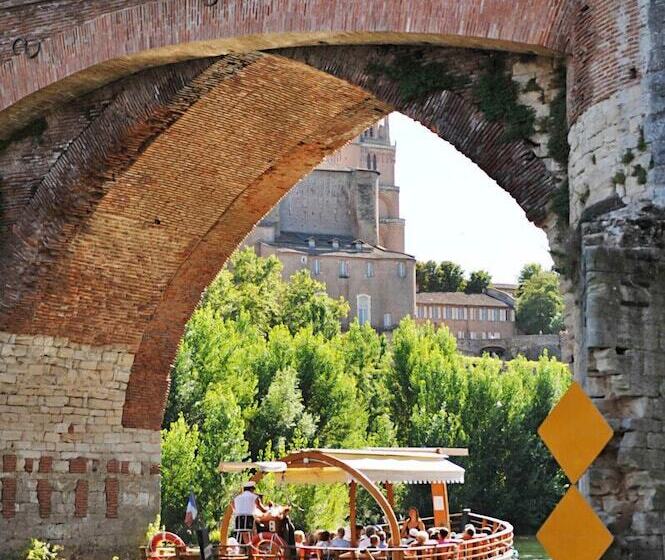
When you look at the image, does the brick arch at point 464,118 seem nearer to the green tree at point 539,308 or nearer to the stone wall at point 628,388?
the stone wall at point 628,388

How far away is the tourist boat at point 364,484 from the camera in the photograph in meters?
12.9

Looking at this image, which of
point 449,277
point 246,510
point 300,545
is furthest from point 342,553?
point 449,277

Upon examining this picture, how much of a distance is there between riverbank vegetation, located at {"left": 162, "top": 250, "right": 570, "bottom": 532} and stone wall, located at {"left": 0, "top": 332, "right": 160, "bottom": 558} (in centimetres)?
925

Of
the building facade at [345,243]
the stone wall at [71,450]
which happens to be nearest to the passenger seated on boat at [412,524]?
the stone wall at [71,450]

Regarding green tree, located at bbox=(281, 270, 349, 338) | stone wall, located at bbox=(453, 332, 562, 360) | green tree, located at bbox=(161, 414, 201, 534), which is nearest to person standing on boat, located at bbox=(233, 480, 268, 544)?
green tree, located at bbox=(161, 414, 201, 534)

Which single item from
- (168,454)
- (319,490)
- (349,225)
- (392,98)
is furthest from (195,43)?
(349,225)

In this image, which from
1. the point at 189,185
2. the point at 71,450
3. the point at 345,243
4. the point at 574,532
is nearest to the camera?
the point at 574,532

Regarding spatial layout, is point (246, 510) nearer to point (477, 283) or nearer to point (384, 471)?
point (384, 471)

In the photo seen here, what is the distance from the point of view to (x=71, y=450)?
1492 cm

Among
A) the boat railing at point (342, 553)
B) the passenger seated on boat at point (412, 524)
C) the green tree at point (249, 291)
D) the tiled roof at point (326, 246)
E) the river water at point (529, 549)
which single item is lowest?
the river water at point (529, 549)

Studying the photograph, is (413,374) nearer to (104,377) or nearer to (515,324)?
(104,377)

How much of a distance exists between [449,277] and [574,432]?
80.2m

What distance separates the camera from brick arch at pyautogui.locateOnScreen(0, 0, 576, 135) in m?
9.76

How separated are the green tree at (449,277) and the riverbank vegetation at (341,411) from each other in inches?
1699
